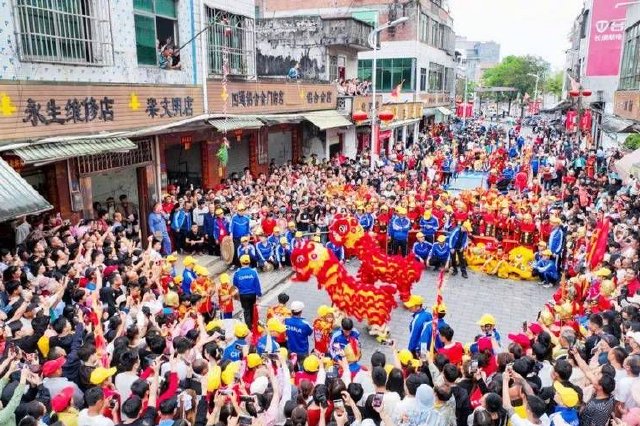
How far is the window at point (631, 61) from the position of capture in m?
16.6

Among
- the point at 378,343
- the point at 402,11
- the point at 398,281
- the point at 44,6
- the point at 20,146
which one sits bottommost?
the point at 378,343

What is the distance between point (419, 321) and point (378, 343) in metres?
2.06

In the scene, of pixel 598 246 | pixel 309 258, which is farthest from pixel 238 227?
pixel 598 246

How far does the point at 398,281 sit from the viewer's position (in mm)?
9719

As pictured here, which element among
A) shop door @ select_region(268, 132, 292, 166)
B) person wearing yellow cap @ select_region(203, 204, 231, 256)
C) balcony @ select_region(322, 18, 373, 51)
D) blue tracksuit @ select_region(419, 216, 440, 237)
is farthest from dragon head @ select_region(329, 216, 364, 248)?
balcony @ select_region(322, 18, 373, 51)

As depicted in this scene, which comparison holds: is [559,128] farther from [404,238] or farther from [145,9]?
[145,9]

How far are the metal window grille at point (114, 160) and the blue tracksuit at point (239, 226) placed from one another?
101 inches

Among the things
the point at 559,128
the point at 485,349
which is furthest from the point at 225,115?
the point at 559,128

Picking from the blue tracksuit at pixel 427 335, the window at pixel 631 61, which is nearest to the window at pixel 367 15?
the window at pixel 631 61

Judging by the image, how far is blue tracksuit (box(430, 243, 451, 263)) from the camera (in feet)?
39.8

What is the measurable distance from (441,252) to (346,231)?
2.40m

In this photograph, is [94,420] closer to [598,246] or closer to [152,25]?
[598,246]

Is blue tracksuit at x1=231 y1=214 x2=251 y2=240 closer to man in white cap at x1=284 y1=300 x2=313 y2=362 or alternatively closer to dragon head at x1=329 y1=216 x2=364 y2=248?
dragon head at x1=329 y1=216 x2=364 y2=248

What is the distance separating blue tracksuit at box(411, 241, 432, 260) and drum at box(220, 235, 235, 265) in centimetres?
428
